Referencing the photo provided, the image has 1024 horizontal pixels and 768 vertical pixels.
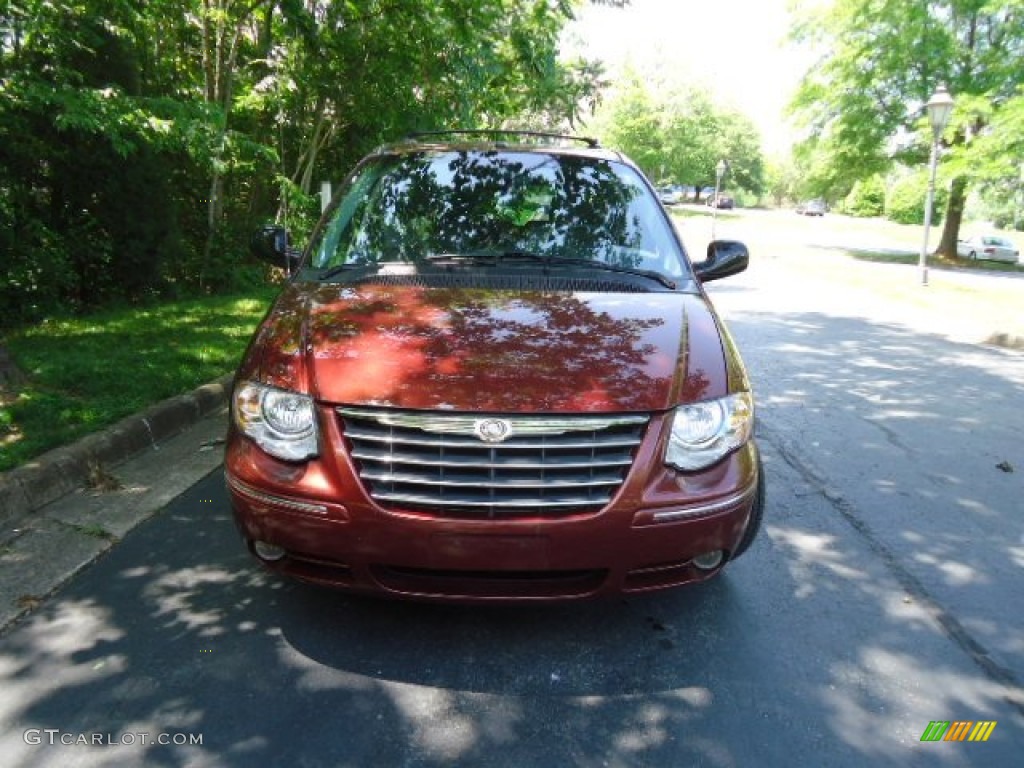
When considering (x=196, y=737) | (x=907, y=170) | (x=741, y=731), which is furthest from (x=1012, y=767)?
(x=907, y=170)

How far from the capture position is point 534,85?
1471 centimetres

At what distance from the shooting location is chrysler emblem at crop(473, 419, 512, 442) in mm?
2383

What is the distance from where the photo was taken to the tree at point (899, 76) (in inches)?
879

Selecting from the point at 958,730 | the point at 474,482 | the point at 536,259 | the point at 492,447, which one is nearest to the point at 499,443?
the point at 492,447

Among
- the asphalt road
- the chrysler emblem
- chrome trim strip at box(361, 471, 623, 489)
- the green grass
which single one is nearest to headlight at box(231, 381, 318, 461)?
chrome trim strip at box(361, 471, 623, 489)

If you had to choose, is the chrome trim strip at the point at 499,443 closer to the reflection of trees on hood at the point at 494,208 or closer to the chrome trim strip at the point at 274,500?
the chrome trim strip at the point at 274,500

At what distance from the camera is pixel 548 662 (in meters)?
2.63

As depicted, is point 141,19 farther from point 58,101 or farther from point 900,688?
point 900,688

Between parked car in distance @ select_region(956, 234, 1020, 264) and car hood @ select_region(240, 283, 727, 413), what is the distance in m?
31.3

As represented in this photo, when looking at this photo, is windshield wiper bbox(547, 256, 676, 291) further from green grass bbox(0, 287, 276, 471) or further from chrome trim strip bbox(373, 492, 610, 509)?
green grass bbox(0, 287, 276, 471)

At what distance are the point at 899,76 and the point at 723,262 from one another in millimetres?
24928

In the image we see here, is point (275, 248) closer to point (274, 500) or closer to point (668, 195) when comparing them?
point (274, 500)

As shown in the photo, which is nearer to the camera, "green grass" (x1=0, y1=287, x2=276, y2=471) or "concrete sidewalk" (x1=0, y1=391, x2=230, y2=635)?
"concrete sidewalk" (x1=0, y1=391, x2=230, y2=635)

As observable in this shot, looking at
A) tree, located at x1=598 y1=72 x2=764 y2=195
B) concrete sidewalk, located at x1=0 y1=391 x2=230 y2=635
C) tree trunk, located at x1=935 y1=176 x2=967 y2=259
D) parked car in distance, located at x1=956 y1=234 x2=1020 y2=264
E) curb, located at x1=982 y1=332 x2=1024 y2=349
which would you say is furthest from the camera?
tree, located at x1=598 y1=72 x2=764 y2=195
